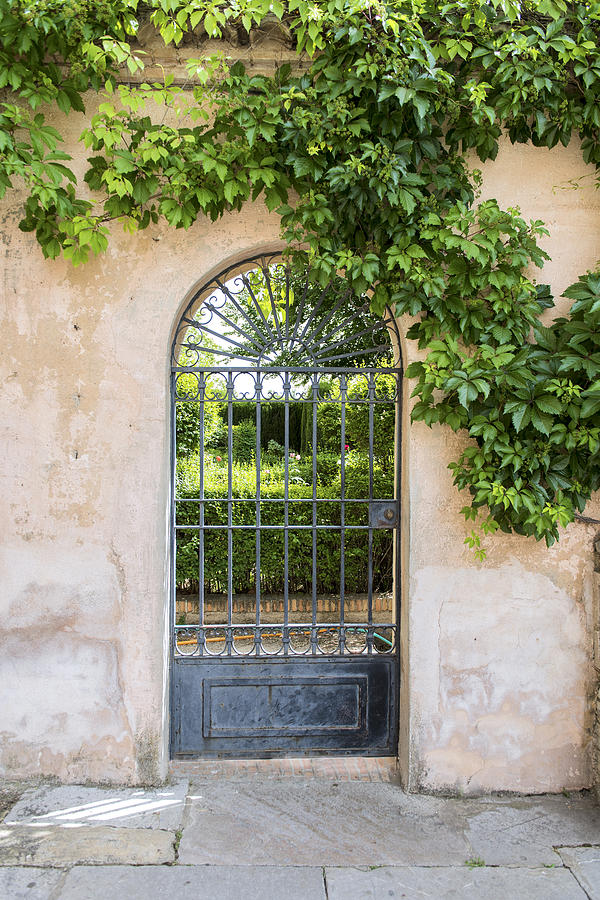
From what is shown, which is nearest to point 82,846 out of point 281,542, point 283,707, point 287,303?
point 283,707

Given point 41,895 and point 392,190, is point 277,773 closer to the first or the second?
point 41,895

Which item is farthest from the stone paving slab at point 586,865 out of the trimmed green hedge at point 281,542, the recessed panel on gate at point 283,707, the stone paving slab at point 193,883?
the trimmed green hedge at point 281,542

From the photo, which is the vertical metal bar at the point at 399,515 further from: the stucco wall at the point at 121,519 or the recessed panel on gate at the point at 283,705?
the recessed panel on gate at the point at 283,705

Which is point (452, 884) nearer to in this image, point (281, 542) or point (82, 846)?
point (82, 846)

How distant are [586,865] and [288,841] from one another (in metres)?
1.50

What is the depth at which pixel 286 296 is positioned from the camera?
4.08 metres

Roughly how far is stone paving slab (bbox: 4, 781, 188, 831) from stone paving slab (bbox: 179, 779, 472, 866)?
0.11 meters

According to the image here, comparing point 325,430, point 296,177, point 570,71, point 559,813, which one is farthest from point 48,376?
Answer: point 325,430

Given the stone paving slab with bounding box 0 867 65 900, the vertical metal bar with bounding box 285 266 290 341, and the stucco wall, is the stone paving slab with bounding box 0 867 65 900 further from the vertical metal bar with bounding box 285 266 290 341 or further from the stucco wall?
the vertical metal bar with bounding box 285 266 290 341

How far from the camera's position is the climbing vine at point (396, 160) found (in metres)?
3.49

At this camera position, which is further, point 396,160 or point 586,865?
point 396,160

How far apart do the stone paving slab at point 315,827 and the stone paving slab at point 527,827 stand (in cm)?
12

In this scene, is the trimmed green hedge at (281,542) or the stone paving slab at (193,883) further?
the trimmed green hedge at (281,542)

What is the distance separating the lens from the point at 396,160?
139 inches
